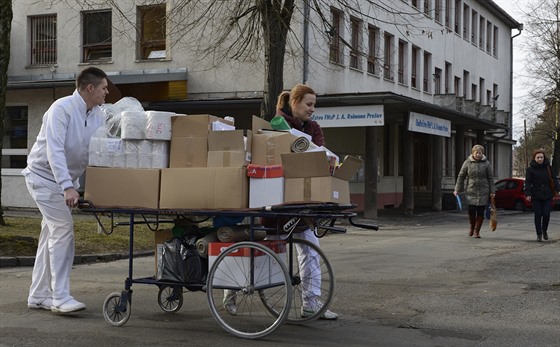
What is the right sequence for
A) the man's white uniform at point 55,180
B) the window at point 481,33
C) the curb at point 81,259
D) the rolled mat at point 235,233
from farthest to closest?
the window at point 481,33
the curb at point 81,259
the man's white uniform at point 55,180
the rolled mat at point 235,233

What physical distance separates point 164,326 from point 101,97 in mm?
2095

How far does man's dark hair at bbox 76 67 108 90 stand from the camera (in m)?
6.93

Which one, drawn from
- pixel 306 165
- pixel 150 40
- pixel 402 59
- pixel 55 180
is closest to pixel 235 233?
pixel 306 165

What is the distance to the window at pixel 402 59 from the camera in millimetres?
33750

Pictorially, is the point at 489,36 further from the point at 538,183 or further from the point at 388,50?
the point at 538,183

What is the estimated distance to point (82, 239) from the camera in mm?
13609

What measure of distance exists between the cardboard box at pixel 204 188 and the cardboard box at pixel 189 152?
0.28 feet

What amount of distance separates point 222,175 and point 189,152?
15.9 inches

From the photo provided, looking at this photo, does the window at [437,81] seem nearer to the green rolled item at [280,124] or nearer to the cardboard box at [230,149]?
the green rolled item at [280,124]

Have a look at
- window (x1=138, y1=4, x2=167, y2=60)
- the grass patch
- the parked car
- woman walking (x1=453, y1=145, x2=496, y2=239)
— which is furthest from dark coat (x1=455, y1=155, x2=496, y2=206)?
the parked car

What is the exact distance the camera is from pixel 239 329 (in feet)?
20.4

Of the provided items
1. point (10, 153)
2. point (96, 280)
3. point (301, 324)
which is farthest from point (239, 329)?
point (10, 153)

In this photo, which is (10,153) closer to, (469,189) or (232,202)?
(469,189)

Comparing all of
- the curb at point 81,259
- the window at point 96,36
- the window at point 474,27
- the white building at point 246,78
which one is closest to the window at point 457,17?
the window at point 474,27
